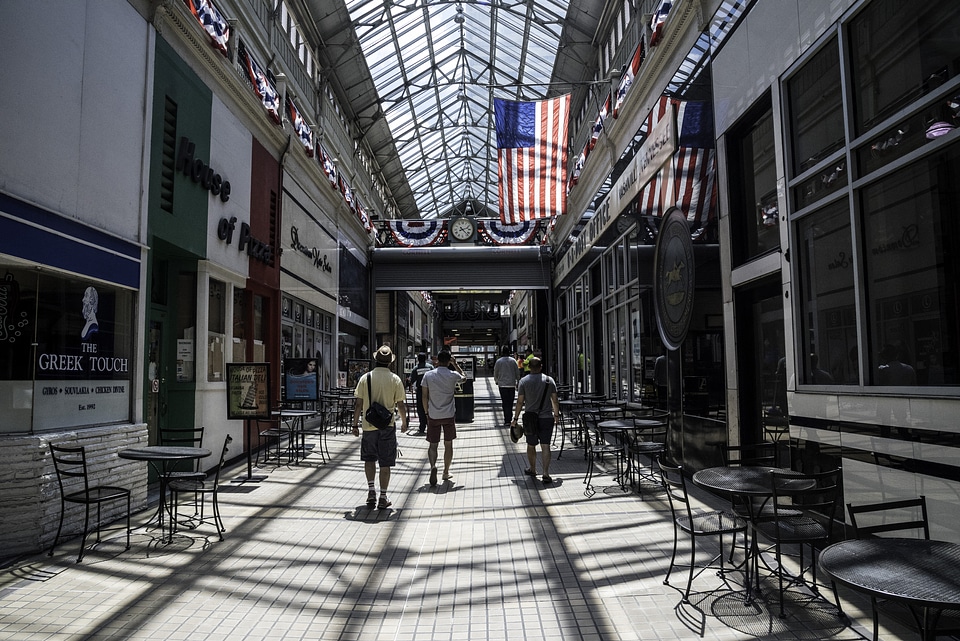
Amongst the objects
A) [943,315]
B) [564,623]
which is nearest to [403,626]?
[564,623]

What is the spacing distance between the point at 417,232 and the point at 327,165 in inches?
276

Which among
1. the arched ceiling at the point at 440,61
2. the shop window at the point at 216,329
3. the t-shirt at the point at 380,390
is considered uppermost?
the arched ceiling at the point at 440,61

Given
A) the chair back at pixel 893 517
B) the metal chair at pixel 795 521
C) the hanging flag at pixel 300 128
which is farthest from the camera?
the hanging flag at pixel 300 128

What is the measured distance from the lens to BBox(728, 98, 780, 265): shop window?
6.43 m

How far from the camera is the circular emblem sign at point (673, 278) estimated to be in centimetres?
830

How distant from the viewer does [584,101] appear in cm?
1967

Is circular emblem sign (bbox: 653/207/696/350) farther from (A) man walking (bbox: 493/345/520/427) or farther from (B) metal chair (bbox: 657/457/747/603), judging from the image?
(A) man walking (bbox: 493/345/520/427)

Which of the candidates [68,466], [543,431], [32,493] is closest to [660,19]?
[543,431]

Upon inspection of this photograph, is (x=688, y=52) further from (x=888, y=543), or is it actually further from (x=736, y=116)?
(x=888, y=543)

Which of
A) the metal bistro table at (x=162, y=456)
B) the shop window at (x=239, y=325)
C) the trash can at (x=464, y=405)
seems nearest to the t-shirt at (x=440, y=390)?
the metal bistro table at (x=162, y=456)

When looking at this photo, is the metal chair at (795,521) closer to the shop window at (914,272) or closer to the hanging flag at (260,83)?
the shop window at (914,272)

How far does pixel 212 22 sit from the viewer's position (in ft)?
28.7

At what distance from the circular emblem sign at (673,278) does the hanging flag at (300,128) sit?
8.16 m

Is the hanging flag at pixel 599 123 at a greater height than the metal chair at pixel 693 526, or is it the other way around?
the hanging flag at pixel 599 123
